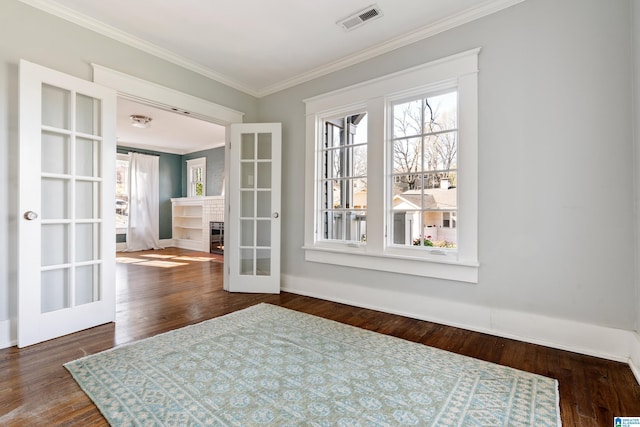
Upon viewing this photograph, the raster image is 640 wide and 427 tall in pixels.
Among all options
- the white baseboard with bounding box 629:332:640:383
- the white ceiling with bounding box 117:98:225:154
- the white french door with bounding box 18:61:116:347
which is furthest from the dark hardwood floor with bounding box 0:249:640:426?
the white ceiling with bounding box 117:98:225:154

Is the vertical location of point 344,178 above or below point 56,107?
below

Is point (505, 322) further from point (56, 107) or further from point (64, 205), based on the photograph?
point (56, 107)

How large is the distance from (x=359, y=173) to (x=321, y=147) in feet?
1.92

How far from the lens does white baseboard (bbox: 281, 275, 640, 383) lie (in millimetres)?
2020

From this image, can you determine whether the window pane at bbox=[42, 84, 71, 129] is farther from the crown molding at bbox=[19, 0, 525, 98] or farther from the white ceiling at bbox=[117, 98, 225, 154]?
the white ceiling at bbox=[117, 98, 225, 154]

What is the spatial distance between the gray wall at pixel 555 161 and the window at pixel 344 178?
104 cm

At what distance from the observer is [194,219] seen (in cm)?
817

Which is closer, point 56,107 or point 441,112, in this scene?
point 56,107

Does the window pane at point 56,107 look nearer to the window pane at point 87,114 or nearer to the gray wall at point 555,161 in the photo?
the window pane at point 87,114

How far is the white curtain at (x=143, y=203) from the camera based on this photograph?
7.39m

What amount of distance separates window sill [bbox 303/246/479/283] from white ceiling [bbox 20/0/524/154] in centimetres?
203

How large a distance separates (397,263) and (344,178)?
1.11 m

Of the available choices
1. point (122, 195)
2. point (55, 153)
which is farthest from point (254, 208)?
point (122, 195)

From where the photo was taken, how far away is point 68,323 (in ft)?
8.02
